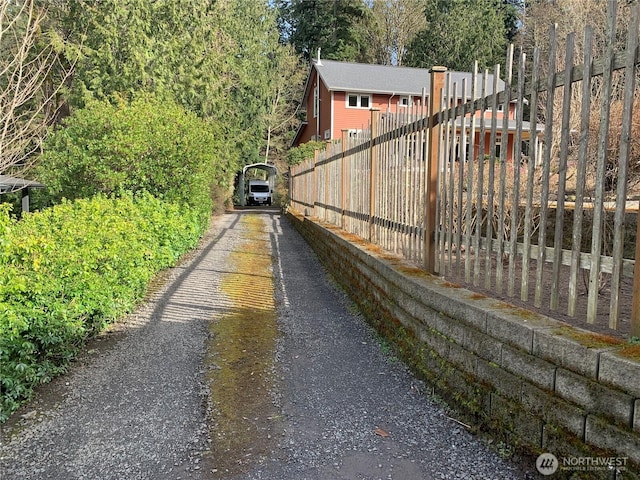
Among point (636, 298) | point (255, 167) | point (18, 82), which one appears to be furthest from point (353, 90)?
point (636, 298)

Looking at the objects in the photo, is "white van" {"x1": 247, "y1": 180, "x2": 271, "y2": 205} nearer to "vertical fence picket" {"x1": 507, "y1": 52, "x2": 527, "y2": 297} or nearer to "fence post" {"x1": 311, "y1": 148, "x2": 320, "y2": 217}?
"fence post" {"x1": 311, "y1": 148, "x2": 320, "y2": 217}

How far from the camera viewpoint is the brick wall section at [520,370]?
7.22ft

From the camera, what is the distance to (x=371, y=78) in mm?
30844

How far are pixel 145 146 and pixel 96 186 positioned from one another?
4.71 ft

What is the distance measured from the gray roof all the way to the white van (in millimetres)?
9105

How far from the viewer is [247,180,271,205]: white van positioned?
36062mm

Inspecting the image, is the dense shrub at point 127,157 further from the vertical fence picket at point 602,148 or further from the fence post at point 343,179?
the vertical fence picket at point 602,148

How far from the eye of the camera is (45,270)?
4199mm

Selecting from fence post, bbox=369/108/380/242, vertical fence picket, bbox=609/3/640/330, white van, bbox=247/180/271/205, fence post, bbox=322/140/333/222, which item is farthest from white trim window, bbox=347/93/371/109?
vertical fence picket, bbox=609/3/640/330

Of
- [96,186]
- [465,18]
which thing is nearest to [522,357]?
[96,186]

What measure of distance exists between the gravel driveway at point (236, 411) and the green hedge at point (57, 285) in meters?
0.20

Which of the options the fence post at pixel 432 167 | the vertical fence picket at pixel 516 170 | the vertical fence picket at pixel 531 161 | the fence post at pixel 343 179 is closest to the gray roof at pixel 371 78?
the fence post at pixel 343 179

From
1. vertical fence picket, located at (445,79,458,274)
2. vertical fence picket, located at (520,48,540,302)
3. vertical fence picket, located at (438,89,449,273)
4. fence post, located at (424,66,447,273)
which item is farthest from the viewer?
fence post, located at (424,66,447,273)

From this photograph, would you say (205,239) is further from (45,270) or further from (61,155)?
(45,270)
